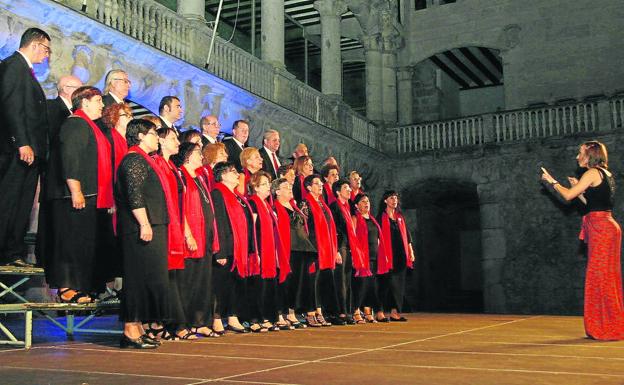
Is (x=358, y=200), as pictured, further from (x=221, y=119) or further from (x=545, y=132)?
(x=545, y=132)

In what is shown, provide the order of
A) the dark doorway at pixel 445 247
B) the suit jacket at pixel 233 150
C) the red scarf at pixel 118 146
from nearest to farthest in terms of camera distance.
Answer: the red scarf at pixel 118 146
the suit jacket at pixel 233 150
the dark doorway at pixel 445 247

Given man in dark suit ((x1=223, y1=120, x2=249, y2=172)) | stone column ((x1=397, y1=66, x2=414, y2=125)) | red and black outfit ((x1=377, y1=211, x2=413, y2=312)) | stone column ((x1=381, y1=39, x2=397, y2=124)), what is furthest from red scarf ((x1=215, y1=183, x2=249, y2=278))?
stone column ((x1=397, y1=66, x2=414, y2=125))

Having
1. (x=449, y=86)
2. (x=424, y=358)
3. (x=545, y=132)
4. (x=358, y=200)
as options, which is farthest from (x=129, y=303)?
(x=449, y=86)

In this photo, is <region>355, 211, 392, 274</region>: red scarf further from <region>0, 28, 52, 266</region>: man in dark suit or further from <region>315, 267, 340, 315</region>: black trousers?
<region>0, 28, 52, 266</region>: man in dark suit

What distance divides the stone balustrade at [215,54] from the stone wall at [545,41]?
4.90m

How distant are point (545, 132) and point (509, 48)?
10.8 feet

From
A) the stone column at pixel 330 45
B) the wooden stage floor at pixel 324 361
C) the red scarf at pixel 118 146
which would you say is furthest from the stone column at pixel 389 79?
the red scarf at pixel 118 146

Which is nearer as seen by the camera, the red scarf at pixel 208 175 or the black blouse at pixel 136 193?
the black blouse at pixel 136 193

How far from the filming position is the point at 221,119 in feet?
36.7

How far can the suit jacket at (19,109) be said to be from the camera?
4.63m

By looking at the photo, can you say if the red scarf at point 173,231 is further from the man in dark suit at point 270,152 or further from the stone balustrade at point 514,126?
the stone balustrade at point 514,126

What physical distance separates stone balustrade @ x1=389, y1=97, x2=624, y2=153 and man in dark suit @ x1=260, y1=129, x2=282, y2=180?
34.3 feet

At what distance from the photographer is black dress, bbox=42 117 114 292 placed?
4.44m

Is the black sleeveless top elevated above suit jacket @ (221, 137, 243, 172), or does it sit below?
below
